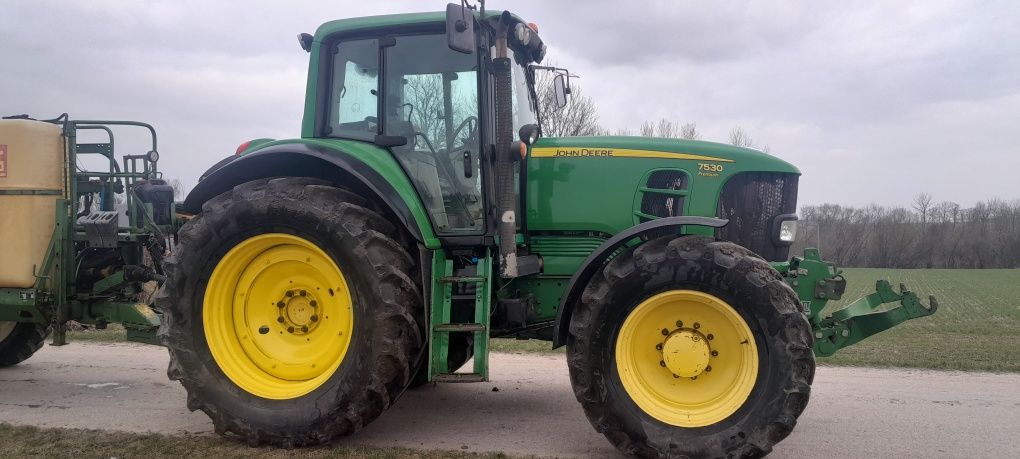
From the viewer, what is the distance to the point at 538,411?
483cm

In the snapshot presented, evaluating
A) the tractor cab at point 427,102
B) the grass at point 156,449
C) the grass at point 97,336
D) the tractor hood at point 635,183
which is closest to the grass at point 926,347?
the grass at point 97,336

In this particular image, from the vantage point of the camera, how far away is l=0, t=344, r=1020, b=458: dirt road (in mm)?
4039

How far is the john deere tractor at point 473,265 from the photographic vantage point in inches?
140

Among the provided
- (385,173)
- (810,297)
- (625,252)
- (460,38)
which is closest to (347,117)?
(385,173)

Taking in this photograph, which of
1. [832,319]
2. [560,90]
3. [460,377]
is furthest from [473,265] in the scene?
[832,319]

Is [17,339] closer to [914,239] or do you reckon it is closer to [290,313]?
[290,313]

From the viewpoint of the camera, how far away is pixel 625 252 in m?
3.70

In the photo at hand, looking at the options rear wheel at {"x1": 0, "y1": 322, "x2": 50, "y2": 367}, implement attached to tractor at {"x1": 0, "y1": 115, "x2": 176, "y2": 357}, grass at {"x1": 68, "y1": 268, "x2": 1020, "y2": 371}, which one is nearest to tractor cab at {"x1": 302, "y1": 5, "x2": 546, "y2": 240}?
implement attached to tractor at {"x1": 0, "y1": 115, "x2": 176, "y2": 357}

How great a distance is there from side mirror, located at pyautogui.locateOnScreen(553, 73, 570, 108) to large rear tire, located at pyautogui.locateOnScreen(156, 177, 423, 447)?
6.01ft

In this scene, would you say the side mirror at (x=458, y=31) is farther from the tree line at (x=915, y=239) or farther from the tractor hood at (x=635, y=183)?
the tree line at (x=915, y=239)

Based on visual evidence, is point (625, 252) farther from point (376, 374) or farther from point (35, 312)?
point (35, 312)

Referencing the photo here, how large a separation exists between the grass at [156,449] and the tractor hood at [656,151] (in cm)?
191

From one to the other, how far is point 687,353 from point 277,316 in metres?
2.51

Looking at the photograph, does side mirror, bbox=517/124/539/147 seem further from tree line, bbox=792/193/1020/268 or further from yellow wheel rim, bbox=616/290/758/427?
tree line, bbox=792/193/1020/268
